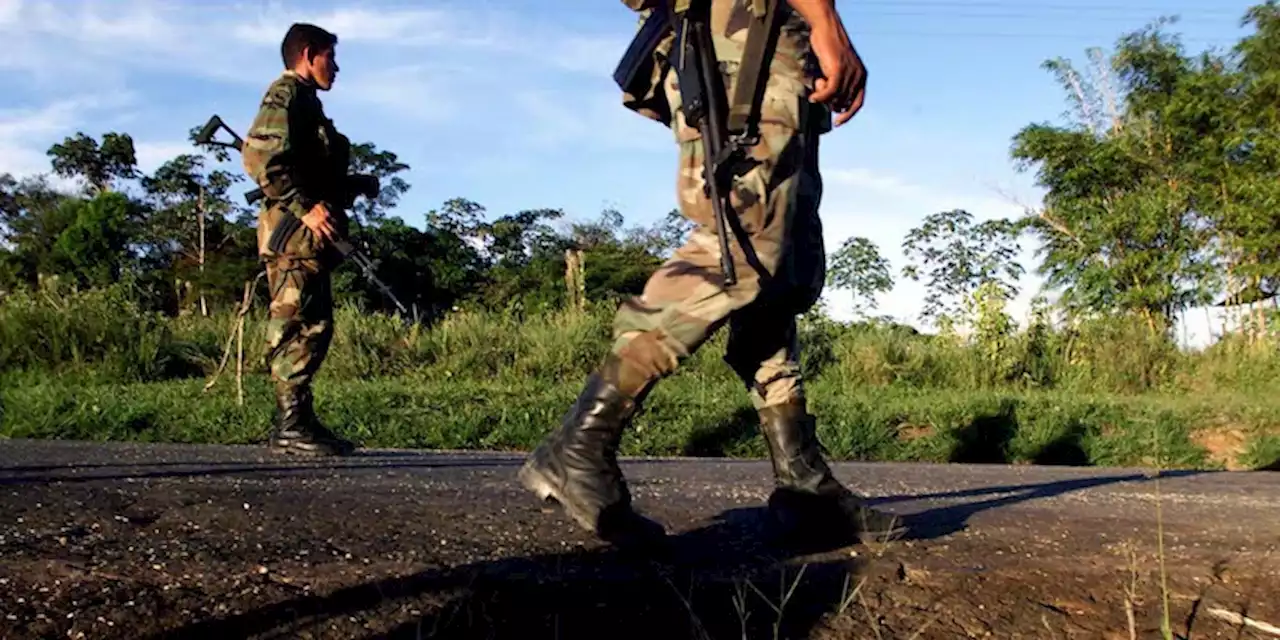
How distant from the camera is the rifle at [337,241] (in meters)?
5.60

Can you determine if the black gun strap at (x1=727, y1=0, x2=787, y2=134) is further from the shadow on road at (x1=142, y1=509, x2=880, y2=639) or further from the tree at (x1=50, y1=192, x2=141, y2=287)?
the tree at (x1=50, y1=192, x2=141, y2=287)

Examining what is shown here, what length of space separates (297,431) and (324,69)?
68.8 inches

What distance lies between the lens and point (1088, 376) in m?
13.5

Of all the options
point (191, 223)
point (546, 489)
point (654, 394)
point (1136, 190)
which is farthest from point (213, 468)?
point (191, 223)

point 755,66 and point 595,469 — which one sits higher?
point 755,66

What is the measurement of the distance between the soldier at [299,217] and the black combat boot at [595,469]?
304 centimetres

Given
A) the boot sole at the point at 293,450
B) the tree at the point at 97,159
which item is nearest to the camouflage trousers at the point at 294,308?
the boot sole at the point at 293,450

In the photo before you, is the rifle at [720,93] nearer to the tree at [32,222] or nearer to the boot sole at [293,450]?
the boot sole at [293,450]

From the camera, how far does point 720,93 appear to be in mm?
2936

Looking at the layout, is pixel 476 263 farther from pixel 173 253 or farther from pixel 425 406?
pixel 425 406

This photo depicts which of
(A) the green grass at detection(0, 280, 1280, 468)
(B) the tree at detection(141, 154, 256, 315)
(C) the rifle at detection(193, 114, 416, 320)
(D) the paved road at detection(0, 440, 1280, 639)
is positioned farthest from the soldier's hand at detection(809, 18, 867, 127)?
(B) the tree at detection(141, 154, 256, 315)

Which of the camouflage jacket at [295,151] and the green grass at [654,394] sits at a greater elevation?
the camouflage jacket at [295,151]

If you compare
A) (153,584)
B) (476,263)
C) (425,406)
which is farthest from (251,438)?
(476,263)

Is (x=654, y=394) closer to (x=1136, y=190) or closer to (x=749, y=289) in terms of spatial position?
(x=749, y=289)
